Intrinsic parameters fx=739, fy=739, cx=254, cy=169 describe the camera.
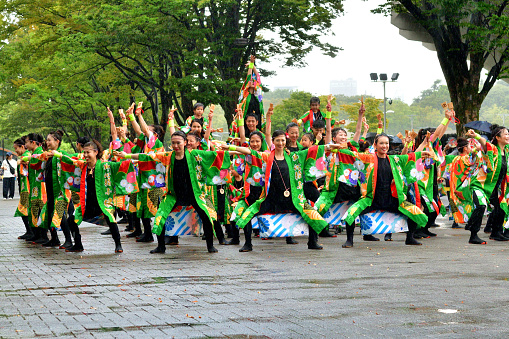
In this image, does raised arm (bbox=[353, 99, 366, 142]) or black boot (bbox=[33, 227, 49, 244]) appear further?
black boot (bbox=[33, 227, 49, 244])

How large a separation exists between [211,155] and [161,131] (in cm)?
313

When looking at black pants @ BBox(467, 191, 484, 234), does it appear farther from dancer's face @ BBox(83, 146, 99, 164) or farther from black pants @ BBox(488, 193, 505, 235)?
dancer's face @ BBox(83, 146, 99, 164)

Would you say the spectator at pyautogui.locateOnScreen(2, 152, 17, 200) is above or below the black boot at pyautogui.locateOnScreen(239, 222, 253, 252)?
above

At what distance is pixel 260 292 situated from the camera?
22.4 ft

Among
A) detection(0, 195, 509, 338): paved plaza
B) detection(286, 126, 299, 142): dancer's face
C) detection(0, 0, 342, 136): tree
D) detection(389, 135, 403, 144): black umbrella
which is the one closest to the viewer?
detection(0, 195, 509, 338): paved plaza

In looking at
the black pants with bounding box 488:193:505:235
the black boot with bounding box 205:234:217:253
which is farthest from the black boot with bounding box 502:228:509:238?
the black boot with bounding box 205:234:217:253

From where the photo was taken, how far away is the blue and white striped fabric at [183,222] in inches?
405

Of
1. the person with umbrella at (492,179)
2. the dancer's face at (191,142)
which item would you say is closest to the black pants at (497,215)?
the person with umbrella at (492,179)

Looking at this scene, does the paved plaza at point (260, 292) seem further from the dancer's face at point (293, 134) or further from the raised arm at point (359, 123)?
the dancer's face at point (293, 134)

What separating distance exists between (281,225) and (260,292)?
345 cm

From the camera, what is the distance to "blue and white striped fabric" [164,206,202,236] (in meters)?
10.3

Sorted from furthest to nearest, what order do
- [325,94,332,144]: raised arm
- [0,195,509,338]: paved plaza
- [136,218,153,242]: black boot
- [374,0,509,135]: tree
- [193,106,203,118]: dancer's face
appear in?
[374,0,509,135]: tree < [193,106,203,118]: dancer's face < [136,218,153,242]: black boot < [325,94,332,144]: raised arm < [0,195,509,338]: paved plaza

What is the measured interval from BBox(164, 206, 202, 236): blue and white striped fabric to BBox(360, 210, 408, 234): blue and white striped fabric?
7.86 feet

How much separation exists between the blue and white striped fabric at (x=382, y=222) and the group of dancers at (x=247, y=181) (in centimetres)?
10
